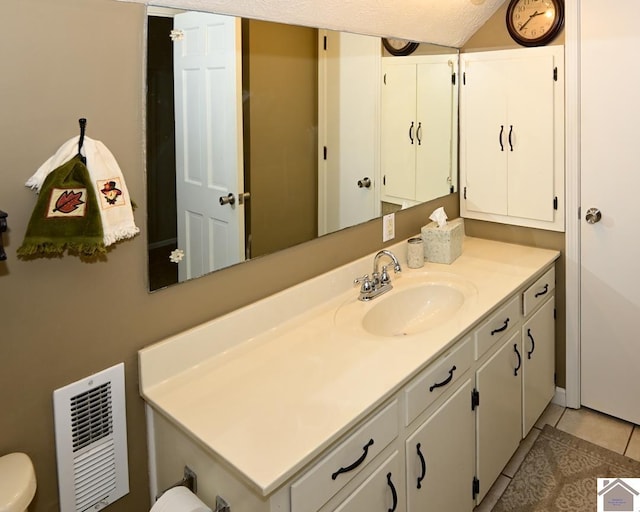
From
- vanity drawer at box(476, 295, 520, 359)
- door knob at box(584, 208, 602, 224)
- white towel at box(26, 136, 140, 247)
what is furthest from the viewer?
door knob at box(584, 208, 602, 224)

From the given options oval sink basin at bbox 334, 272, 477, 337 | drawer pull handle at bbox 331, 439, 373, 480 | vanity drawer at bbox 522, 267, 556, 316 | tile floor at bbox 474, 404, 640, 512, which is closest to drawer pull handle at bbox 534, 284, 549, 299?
vanity drawer at bbox 522, 267, 556, 316

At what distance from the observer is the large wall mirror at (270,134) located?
1.43m

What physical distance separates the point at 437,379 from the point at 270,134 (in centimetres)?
94

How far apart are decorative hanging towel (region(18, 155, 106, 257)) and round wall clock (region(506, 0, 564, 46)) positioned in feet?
6.80

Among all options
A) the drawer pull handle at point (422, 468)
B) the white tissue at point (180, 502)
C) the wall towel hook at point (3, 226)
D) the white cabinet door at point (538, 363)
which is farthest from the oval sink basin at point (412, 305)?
the wall towel hook at point (3, 226)

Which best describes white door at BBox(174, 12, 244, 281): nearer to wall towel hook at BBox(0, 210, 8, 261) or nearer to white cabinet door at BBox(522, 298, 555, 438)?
wall towel hook at BBox(0, 210, 8, 261)

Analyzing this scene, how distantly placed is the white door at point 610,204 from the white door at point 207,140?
5.21ft

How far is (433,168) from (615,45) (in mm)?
894

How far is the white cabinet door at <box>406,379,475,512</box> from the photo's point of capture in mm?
1539

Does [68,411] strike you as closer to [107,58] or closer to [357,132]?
[107,58]

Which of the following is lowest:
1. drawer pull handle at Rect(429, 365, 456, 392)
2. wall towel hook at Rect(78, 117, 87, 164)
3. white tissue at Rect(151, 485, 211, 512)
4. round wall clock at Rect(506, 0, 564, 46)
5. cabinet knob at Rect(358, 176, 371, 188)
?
white tissue at Rect(151, 485, 211, 512)

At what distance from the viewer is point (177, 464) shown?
1349mm

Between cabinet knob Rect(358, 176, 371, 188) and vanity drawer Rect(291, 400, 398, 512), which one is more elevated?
cabinet knob Rect(358, 176, 371, 188)

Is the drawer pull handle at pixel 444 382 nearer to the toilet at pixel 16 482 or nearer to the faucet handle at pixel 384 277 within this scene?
the faucet handle at pixel 384 277
